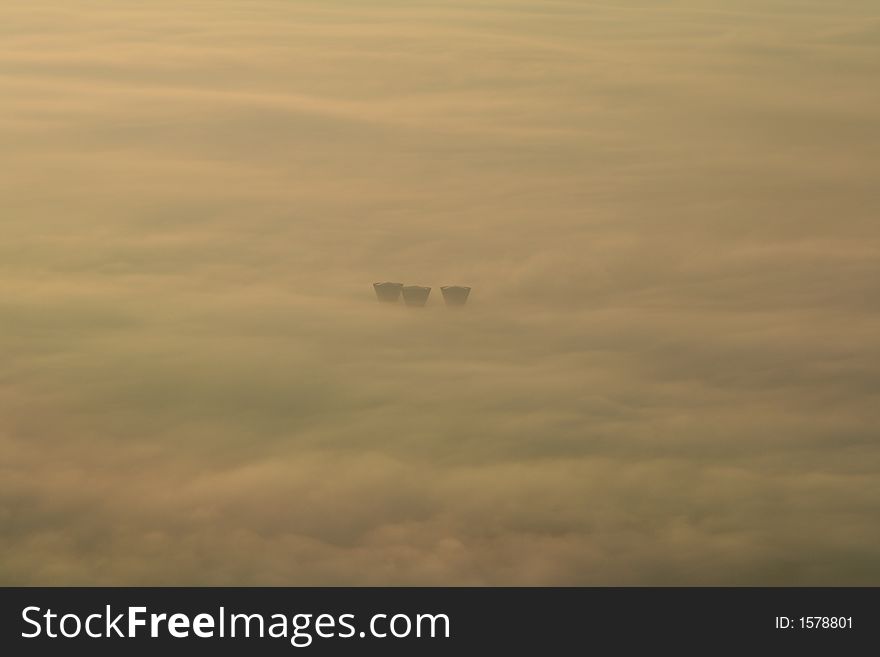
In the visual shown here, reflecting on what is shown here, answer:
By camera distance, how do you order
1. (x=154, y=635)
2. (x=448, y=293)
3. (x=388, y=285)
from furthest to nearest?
1. (x=448, y=293)
2. (x=388, y=285)
3. (x=154, y=635)

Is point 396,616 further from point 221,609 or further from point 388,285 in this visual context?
point 388,285

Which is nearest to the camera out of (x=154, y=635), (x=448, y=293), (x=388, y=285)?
(x=154, y=635)

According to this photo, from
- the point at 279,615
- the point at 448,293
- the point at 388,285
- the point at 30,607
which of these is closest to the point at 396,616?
the point at 279,615

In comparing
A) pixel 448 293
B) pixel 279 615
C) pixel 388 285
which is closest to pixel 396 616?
pixel 279 615

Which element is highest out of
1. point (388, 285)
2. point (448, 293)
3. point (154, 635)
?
point (448, 293)

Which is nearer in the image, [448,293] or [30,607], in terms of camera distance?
[30,607]

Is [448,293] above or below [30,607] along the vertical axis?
above

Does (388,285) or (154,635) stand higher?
(388,285)

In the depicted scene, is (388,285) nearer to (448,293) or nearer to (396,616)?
(448,293)

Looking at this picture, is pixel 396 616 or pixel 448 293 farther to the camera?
pixel 448 293
